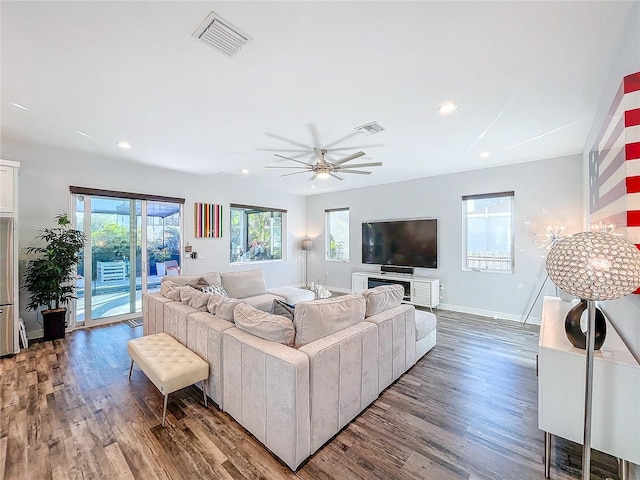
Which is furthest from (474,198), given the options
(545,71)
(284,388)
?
(284,388)

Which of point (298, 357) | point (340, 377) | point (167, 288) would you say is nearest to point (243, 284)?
point (167, 288)

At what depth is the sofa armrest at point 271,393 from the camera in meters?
1.65

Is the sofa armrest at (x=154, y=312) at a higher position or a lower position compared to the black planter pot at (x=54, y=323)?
higher

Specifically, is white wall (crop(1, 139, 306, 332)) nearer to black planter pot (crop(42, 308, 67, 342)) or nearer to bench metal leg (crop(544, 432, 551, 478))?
black planter pot (crop(42, 308, 67, 342))

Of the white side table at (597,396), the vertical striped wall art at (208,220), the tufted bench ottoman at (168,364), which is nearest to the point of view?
the white side table at (597,396)

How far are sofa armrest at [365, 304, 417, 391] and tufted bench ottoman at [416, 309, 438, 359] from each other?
12 centimetres

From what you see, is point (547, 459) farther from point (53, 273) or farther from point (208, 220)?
point (208, 220)

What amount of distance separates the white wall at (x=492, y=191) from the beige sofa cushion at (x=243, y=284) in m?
2.92

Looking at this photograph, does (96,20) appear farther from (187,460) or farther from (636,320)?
(636,320)

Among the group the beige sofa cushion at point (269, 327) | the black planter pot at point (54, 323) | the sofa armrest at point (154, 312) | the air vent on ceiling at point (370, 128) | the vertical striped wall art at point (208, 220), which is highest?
the air vent on ceiling at point (370, 128)

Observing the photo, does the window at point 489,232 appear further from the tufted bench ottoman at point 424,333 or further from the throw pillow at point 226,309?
the throw pillow at point 226,309

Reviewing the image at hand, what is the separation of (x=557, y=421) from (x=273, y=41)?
9.71 feet

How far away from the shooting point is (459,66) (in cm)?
203

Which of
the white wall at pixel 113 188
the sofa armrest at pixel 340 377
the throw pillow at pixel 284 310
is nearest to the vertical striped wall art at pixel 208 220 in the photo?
the white wall at pixel 113 188
